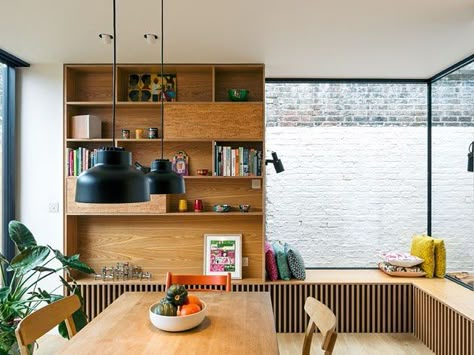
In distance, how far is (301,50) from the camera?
3.41 meters

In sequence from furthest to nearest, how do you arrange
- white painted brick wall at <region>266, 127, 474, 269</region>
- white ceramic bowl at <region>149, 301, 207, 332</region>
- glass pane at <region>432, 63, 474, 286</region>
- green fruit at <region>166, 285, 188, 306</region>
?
white painted brick wall at <region>266, 127, 474, 269</region>, glass pane at <region>432, 63, 474, 286</region>, green fruit at <region>166, 285, 188, 306</region>, white ceramic bowl at <region>149, 301, 207, 332</region>

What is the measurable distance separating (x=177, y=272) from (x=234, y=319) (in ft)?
6.09

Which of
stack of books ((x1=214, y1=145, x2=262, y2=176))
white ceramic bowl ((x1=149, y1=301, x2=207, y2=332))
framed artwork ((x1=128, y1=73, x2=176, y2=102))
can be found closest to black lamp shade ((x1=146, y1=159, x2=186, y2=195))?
white ceramic bowl ((x1=149, y1=301, x2=207, y2=332))

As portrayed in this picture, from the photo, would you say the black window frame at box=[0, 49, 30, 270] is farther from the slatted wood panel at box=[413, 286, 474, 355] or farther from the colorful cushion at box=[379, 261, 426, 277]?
the slatted wood panel at box=[413, 286, 474, 355]

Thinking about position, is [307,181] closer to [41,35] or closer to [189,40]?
[189,40]

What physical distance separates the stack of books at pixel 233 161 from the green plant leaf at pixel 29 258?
1613 mm

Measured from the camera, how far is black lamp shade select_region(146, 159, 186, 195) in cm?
229

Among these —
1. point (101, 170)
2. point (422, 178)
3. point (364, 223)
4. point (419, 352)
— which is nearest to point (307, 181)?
point (364, 223)

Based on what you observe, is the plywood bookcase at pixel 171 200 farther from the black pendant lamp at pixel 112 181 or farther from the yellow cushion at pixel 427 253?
the black pendant lamp at pixel 112 181

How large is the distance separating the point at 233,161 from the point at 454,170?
213 cm

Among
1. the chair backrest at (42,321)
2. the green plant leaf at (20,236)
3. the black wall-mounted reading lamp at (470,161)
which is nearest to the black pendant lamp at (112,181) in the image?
the chair backrest at (42,321)

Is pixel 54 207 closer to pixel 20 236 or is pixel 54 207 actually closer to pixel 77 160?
pixel 77 160

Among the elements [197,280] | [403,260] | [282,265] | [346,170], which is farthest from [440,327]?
[197,280]

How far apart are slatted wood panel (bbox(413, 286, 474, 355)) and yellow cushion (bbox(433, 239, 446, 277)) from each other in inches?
14.3
